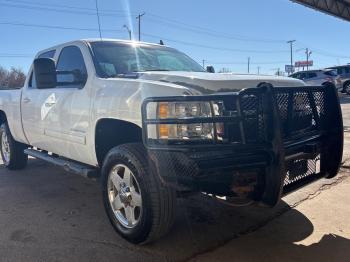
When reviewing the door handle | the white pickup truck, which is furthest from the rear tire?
the white pickup truck

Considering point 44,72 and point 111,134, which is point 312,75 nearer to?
point 111,134

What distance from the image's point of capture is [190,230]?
374 cm

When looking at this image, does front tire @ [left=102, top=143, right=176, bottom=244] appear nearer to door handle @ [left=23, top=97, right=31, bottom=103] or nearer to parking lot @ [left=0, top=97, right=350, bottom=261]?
parking lot @ [left=0, top=97, right=350, bottom=261]

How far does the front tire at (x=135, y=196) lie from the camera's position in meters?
3.12

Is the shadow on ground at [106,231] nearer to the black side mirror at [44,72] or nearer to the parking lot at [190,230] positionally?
the parking lot at [190,230]

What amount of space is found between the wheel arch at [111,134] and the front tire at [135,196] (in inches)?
14.5

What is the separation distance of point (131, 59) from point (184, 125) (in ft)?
5.62

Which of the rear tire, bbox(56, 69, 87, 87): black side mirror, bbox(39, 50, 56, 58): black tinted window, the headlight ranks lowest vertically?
the rear tire

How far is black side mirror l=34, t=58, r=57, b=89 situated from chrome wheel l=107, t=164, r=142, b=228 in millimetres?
1225

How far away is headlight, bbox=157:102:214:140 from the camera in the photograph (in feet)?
9.50

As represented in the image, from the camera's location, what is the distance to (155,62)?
14.8ft

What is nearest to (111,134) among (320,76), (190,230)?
(190,230)

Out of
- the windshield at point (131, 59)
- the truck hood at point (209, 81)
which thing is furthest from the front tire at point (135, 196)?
the windshield at point (131, 59)

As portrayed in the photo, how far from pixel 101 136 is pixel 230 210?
5.19 feet
